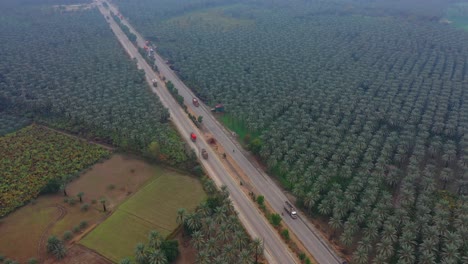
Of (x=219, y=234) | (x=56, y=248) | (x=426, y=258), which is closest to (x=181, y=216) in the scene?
(x=219, y=234)

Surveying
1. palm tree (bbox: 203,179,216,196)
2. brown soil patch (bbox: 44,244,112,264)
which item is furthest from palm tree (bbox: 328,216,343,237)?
brown soil patch (bbox: 44,244,112,264)

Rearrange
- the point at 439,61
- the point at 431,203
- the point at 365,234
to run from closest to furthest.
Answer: the point at 365,234, the point at 431,203, the point at 439,61

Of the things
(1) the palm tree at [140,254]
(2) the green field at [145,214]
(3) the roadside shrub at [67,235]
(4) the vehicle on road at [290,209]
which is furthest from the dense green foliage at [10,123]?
(4) the vehicle on road at [290,209]

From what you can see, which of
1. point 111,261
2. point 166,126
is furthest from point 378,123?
point 111,261

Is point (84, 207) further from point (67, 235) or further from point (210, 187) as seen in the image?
point (210, 187)

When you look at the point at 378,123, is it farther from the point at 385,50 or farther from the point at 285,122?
the point at 385,50

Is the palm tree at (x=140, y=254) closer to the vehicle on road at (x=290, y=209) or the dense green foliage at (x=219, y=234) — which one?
the dense green foliage at (x=219, y=234)
